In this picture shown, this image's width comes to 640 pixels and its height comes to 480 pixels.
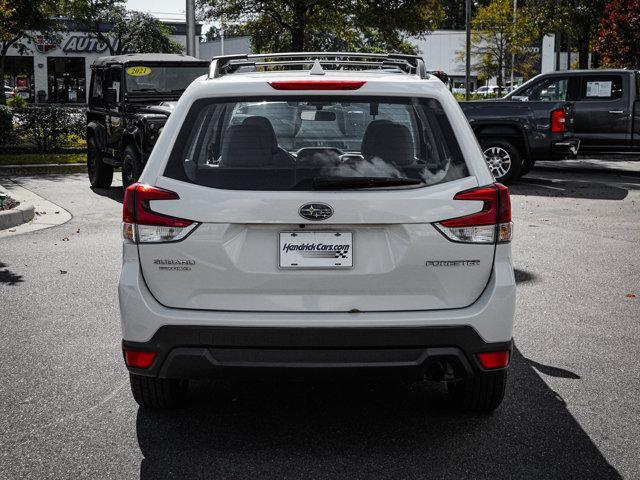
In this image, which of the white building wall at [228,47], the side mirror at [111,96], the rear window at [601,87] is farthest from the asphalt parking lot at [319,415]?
the white building wall at [228,47]

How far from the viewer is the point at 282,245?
3.86m

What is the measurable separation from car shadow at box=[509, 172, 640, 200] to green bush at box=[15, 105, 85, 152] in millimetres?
10635

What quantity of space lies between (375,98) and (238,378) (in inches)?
54.2

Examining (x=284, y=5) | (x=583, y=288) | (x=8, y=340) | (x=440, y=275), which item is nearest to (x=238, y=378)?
(x=440, y=275)

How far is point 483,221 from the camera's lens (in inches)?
155

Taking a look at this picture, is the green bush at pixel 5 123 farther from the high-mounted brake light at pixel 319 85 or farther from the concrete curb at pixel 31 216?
the high-mounted brake light at pixel 319 85

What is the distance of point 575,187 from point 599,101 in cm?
319

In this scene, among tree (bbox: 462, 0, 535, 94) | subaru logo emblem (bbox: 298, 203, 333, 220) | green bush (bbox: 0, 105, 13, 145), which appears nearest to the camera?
subaru logo emblem (bbox: 298, 203, 333, 220)

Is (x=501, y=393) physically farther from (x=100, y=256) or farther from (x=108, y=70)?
(x=108, y=70)

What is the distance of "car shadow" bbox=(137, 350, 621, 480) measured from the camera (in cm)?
390

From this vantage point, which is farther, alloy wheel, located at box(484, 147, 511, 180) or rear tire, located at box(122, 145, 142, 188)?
alloy wheel, located at box(484, 147, 511, 180)

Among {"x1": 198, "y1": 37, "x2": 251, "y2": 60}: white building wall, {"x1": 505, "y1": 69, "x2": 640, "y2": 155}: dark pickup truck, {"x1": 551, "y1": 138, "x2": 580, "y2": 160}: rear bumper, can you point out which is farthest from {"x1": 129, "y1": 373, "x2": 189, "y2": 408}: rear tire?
{"x1": 198, "y1": 37, "x2": 251, "y2": 60}: white building wall

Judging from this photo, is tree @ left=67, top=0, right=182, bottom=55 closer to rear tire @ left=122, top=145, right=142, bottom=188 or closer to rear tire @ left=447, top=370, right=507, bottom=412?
rear tire @ left=122, top=145, right=142, bottom=188

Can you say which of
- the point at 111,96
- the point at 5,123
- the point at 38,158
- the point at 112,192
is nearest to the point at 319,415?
the point at 111,96
